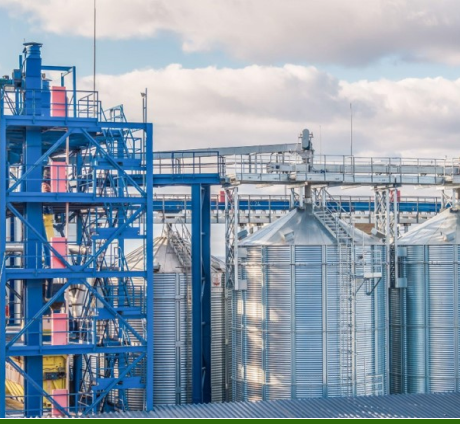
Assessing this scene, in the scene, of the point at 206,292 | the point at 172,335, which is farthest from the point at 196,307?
the point at 172,335

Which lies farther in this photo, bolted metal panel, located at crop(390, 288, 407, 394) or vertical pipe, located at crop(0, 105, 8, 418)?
bolted metal panel, located at crop(390, 288, 407, 394)

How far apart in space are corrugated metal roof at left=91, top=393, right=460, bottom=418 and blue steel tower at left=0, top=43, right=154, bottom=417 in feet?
11.9

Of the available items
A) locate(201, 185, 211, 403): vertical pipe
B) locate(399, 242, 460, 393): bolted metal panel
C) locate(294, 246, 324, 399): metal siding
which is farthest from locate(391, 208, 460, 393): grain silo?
locate(201, 185, 211, 403): vertical pipe

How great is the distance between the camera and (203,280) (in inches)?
1752

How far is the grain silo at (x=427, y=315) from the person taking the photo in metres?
43.4

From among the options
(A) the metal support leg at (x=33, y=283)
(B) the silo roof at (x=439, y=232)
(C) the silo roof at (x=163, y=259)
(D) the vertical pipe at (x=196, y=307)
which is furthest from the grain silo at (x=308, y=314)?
(A) the metal support leg at (x=33, y=283)

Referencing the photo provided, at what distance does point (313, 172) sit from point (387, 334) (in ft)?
25.3

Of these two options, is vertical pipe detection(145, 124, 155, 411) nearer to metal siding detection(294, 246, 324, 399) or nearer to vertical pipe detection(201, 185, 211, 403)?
vertical pipe detection(201, 185, 211, 403)

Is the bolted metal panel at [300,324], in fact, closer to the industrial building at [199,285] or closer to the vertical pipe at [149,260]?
the industrial building at [199,285]

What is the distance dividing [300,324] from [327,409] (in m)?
5.98

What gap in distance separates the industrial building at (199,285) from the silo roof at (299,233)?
3.0 inches

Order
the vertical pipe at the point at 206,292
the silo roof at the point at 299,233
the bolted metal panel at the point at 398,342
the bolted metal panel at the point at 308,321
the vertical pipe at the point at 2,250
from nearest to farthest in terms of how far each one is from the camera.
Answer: the vertical pipe at the point at 2,250 < the bolted metal panel at the point at 308,321 < the silo roof at the point at 299,233 < the vertical pipe at the point at 206,292 < the bolted metal panel at the point at 398,342

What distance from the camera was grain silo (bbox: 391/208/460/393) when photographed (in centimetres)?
4344

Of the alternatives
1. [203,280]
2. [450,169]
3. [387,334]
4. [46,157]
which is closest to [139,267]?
[203,280]
